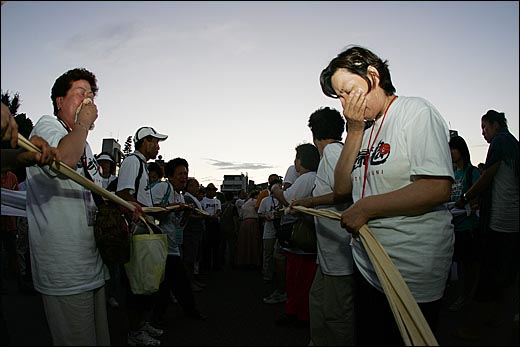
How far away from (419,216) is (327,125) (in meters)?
1.73

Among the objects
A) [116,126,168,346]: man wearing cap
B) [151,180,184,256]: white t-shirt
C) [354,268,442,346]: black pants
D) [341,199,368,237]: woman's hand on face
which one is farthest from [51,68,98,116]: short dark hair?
[151,180,184,256]: white t-shirt

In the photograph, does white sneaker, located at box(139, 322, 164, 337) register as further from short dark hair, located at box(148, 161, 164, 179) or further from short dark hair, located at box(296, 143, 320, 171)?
short dark hair, located at box(296, 143, 320, 171)

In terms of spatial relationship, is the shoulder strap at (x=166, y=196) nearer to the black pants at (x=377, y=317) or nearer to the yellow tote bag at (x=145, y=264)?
the yellow tote bag at (x=145, y=264)

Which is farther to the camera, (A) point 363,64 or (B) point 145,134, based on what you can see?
(B) point 145,134

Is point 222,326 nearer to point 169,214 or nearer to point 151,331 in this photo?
point 151,331

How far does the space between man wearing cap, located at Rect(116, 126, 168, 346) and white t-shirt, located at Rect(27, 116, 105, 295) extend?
5.62 ft

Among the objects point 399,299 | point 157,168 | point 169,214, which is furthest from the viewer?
point 157,168

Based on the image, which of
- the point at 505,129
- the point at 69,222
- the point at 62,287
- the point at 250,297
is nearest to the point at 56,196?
the point at 69,222

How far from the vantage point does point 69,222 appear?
2.00 meters

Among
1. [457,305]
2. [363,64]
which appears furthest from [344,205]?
[457,305]

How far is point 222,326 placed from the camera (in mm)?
5000

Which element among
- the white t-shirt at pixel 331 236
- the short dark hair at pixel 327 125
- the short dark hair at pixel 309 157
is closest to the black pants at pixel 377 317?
the white t-shirt at pixel 331 236

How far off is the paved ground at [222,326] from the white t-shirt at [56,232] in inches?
61.4

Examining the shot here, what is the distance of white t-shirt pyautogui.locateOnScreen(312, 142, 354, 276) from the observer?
282 cm
